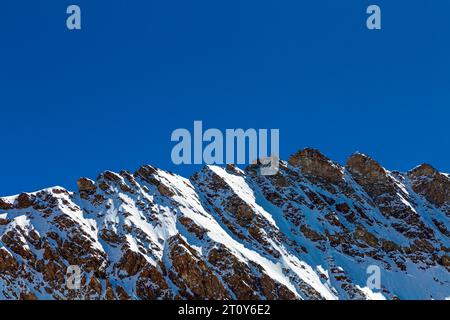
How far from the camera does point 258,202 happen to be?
609 ft

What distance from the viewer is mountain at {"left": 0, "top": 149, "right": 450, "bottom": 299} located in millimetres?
134000

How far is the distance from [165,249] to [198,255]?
805 centimetres

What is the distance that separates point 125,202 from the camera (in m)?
162

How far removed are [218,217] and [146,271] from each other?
41288 millimetres

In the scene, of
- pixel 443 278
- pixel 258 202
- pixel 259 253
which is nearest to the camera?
pixel 259 253

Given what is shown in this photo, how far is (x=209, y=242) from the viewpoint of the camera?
14950 centimetres

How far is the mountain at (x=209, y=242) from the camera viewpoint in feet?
440

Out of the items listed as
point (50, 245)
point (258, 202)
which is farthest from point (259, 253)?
point (50, 245)
